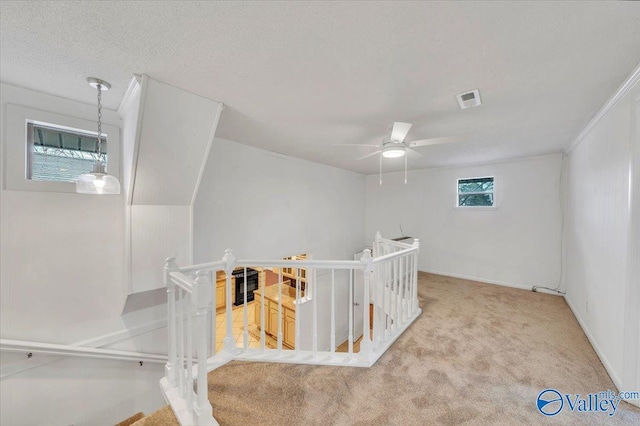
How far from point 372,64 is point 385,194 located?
468 centimetres

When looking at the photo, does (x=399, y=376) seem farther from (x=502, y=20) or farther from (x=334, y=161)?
(x=334, y=161)

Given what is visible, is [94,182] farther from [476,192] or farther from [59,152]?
[476,192]

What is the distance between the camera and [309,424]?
1558 mm

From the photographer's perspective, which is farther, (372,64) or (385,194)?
(385,194)

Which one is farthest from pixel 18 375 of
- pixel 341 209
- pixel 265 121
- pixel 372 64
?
pixel 341 209

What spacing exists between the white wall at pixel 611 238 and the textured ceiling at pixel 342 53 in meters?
0.34

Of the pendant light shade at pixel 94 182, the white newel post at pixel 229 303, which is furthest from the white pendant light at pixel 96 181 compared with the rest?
the white newel post at pixel 229 303

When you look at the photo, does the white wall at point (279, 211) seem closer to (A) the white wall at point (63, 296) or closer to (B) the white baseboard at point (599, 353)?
(A) the white wall at point (63, 296)

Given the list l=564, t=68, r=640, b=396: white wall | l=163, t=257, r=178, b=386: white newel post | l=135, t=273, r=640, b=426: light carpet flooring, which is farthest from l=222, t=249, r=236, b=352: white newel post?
l=564, t=68, r=640, b=396: white wall

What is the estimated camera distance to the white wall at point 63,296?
192 cm

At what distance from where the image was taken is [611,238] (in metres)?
2.05

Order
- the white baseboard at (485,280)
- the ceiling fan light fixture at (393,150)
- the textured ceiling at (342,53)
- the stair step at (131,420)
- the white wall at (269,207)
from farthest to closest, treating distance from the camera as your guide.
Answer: the white baseboard at (485,280)
the white wall at (269,207)
the ceiling fan light fixture at (393,150)
the stair step at (131,420)
the textured ceiling at (342,53)

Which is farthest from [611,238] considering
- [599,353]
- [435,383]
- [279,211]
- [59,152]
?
[59,152]

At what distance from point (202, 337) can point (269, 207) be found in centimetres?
283
